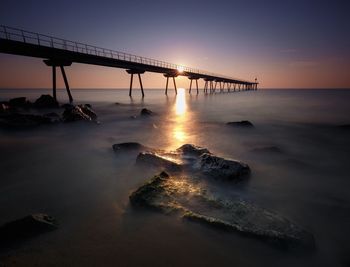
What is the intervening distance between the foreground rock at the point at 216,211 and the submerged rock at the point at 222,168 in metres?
0.60

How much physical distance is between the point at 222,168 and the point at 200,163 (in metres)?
0.59

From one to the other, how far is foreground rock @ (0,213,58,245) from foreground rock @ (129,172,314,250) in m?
1.18

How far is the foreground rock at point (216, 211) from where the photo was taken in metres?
2.46

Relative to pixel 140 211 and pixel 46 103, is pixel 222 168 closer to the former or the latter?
pixel 140 211

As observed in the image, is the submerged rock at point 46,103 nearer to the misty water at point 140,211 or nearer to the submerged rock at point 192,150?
the misty water at point 140,211

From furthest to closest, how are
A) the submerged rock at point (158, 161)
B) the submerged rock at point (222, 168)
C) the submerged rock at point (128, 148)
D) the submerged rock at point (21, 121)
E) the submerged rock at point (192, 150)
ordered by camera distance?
the submerged rock at point (21, 121) < the submerged rock at point (128, 148) < the submerged rock at point (192, 150) < the submerged rock at point (158, 161) < the submerged rock at point (222, 168)

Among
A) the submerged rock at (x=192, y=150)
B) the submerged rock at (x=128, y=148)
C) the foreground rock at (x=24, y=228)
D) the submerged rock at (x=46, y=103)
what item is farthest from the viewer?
the submerged rock at (x=46, y=103)

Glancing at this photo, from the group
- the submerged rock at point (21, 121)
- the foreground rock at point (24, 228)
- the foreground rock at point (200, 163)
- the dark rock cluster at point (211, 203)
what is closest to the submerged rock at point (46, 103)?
the submerged rock at point (21, 121)

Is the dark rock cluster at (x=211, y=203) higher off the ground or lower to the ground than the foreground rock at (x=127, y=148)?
higher

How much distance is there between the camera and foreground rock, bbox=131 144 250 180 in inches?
164

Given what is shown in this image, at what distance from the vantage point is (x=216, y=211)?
9.59 ft

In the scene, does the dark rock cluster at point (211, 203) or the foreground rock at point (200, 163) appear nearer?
the dark rock cluster at point (211, 203)

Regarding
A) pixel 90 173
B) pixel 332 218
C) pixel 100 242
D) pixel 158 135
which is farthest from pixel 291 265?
pixel 158 135

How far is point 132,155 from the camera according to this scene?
5797 millimetres
